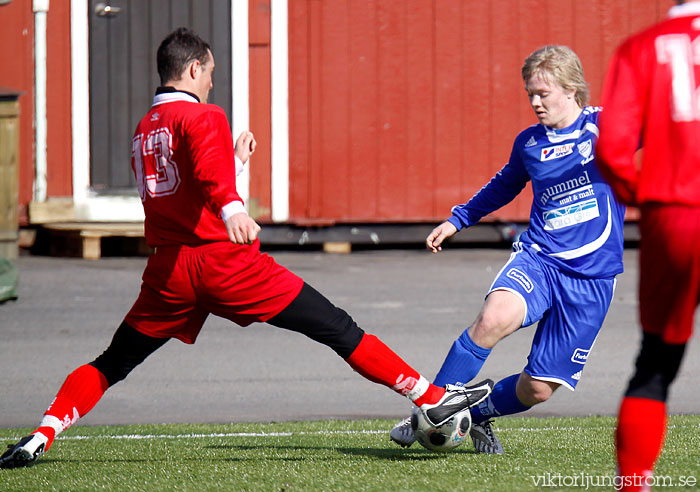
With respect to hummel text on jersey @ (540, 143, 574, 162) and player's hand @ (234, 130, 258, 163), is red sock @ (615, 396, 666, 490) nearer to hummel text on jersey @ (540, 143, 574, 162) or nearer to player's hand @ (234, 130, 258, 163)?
hummel text on jersey @ (540, 143, 574, 162)

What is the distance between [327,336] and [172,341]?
435cm

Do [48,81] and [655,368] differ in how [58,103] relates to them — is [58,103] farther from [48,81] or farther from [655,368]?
[655,368]

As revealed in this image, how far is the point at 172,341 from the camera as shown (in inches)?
338

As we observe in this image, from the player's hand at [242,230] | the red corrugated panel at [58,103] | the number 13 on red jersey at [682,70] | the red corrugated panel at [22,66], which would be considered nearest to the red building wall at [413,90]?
the red corrugated panel at [58,103]

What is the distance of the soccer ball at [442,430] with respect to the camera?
4.50 meters

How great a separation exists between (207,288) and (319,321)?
48cm

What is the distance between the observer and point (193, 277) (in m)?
4.31

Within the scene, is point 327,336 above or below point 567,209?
below

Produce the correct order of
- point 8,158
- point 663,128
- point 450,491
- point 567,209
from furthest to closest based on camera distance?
point 8,158 → point 567,209 → point 450,491 → point 663,128

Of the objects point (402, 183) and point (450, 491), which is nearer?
point (450, 491)

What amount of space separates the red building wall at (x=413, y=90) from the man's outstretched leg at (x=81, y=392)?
8.75 m

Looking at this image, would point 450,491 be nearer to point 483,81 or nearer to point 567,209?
point 567,209

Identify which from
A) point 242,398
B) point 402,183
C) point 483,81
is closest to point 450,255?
point 402,183

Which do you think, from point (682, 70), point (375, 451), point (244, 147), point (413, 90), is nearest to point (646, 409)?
point (682, 70)
